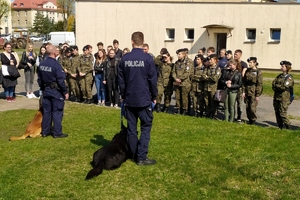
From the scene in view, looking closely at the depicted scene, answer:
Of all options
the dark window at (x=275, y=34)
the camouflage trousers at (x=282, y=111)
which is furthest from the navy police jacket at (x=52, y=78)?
the dark window at (x=275, y=34)

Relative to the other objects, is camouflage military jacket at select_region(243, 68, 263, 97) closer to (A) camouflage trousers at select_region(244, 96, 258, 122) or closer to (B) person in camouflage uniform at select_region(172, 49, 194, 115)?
(A) camouflage trousers at select_region(244, 96, 258, 122)

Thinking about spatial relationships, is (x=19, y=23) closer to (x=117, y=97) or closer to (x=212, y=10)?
(x=212, y=10)

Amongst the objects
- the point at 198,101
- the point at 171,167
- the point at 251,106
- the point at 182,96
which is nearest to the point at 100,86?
the point at 182,96

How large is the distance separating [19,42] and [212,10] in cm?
2939

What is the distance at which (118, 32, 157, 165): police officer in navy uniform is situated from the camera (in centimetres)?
565

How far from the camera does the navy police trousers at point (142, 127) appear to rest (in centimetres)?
586

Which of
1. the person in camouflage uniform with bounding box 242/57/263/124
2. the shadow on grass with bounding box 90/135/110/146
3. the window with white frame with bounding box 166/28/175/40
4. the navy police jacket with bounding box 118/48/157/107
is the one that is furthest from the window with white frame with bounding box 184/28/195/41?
the navy police jacket with bounding box 118/48/157/107

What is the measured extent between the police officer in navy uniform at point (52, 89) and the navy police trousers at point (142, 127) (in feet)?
7.39

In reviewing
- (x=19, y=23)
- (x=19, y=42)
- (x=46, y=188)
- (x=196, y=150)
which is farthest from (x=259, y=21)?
(x=19, y=23)

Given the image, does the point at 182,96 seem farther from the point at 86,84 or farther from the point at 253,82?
the point at 86,84

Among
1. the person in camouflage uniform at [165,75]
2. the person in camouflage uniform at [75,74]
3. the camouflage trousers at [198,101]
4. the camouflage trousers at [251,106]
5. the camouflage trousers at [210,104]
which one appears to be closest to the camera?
the camouflage trousers at [251,106]

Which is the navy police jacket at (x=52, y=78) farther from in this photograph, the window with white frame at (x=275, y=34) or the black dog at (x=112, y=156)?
the window with white frame at (x=275, y=34)

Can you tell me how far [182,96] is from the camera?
1073cm

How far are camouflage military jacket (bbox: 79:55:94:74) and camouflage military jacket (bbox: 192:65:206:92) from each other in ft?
11.4
